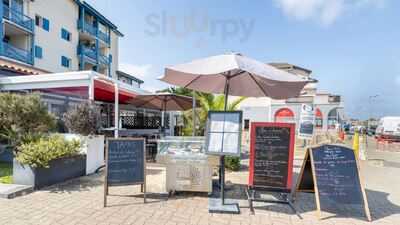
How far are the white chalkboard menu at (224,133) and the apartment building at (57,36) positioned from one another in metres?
11.9

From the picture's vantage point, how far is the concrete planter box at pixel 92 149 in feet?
18.9

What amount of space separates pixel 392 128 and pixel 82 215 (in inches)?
1256

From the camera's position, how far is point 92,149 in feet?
19.6

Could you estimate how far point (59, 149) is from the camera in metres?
4.97

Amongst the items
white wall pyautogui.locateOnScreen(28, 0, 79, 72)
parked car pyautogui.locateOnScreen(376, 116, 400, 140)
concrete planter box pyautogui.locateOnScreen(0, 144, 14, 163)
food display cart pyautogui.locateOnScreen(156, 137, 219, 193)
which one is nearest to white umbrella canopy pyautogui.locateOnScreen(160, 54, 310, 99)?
food display cart pyautogui.locateOnScreen(156, 137, 219, 193)

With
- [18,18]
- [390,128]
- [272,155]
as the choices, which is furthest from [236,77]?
[390,128]

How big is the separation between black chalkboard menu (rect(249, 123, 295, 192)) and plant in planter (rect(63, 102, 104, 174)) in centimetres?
393

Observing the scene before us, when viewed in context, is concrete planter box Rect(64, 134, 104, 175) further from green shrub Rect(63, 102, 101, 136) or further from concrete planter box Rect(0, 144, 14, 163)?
concrete planter box Rect(0, 144, 14, 163)

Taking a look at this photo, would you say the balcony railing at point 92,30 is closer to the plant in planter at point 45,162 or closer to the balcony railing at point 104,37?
the balcony railing at point 104,37

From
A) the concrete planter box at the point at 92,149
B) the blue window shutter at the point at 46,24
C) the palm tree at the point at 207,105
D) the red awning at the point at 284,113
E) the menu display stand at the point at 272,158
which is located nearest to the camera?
the menu display stand at the point at 272,158

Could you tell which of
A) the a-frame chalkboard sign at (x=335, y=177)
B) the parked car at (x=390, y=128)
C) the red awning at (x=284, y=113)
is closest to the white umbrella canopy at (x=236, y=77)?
the a-frame chalkboard sign at (x=335, y=177)

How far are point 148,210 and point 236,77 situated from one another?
9.91 feet

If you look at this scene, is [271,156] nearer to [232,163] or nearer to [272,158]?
[272,158]

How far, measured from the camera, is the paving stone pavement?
3.36 metres
